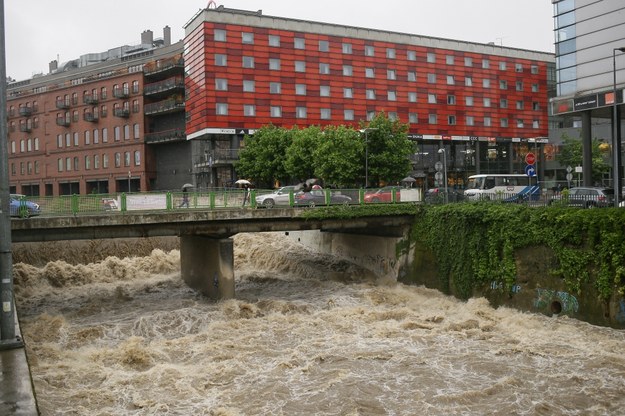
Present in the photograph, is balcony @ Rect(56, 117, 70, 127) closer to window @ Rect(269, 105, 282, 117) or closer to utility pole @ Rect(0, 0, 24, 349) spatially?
window @ Rect(269, 105, 282, 117)

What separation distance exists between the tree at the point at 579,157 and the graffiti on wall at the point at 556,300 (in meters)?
45.6

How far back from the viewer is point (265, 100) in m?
63.5

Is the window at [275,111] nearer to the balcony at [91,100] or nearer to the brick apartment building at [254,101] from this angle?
the brick apartment building at [254,101]

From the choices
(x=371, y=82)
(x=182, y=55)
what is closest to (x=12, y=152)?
(x=182, y=55)

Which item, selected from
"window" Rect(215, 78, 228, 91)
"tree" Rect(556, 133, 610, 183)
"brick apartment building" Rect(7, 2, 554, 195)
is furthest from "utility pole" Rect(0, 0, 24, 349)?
"tree" Rect(556, 133, 610, 183)

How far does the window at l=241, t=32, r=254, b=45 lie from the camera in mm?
62375

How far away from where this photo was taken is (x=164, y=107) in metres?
69.4

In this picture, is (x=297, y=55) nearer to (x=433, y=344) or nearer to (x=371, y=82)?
(x=371, y=82)

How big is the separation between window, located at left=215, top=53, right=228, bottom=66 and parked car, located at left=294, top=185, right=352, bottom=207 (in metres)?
32.6

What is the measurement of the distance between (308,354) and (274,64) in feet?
159

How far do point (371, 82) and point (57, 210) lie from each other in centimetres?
4952

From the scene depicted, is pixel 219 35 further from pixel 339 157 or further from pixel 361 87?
pixel 339 157

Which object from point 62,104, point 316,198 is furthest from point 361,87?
point 62,104

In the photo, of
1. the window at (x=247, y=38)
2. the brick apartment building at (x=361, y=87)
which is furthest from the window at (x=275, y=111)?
the window at (x=247, y=38)
